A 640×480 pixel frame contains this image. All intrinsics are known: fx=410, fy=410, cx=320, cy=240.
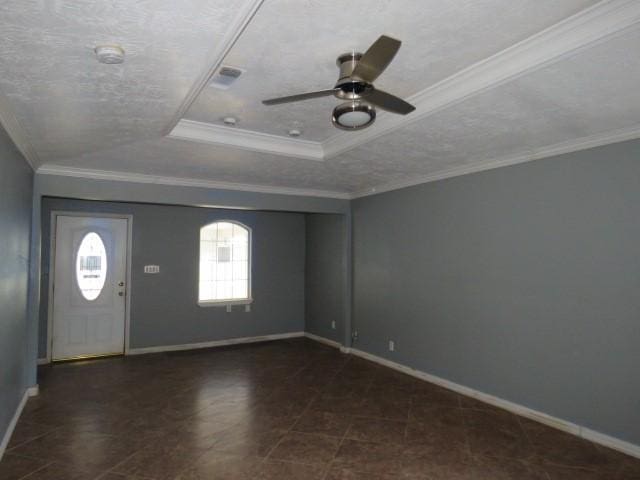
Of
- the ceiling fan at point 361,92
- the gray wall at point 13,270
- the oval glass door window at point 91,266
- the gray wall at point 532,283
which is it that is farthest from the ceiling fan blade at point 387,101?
the oval glass door window at point 91,266

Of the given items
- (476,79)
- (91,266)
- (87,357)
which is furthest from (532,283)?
(87,357)

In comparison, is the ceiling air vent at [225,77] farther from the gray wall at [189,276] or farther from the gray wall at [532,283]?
the gray wall at [189,276]

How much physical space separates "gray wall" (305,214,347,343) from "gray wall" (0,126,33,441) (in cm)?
411

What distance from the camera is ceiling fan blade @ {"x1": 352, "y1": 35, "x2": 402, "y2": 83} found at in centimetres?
173

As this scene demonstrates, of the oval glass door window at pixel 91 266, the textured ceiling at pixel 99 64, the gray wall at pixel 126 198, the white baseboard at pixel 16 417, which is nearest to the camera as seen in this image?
the textured ceiling at pixel 99 64

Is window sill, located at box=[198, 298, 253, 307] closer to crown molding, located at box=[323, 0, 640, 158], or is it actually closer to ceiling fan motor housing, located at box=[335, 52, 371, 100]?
crown molding, located at box=[323, 0, 640, 158]

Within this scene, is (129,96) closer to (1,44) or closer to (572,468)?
(1,44)

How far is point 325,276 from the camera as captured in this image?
7215 millimetres

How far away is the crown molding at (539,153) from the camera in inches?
127

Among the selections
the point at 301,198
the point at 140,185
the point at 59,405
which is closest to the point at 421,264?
the point at 301,198

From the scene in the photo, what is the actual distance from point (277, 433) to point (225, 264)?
3.98 meters

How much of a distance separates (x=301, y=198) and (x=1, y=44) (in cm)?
446

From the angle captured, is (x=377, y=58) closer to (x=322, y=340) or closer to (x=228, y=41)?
(x=228, y=41)

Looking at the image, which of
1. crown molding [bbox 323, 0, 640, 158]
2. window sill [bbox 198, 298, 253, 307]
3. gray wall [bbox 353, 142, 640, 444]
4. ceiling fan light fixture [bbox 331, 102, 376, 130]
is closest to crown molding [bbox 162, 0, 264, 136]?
ceiling fan light fixture [bbox 331, 102, 376, 130]
